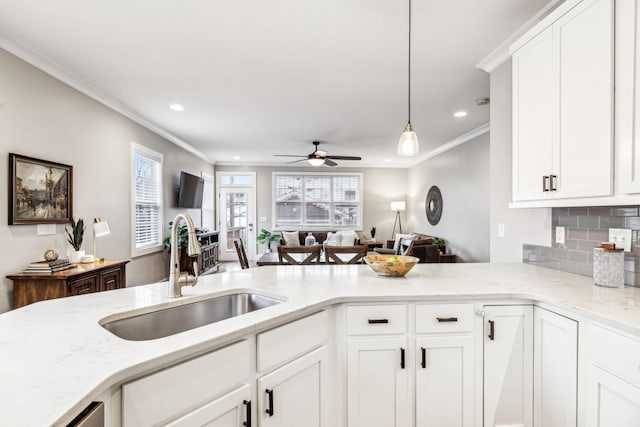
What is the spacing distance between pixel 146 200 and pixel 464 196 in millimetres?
5129

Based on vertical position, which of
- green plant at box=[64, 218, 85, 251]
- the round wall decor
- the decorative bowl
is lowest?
the decorative bowl

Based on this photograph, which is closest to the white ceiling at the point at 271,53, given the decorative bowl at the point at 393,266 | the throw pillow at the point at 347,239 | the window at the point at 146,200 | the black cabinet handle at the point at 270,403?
the window at the point at 146,200

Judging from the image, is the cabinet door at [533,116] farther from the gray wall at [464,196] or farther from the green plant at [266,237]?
the green plant at [266,237]

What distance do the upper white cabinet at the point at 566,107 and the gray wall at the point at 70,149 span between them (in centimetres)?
373

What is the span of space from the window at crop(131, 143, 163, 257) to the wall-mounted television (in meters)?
0.57

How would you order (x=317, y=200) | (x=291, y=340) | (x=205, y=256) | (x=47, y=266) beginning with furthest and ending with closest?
(x=317, y=200)
(x=205, y=256)
(x=47, y=266)
(x=291, y=340)

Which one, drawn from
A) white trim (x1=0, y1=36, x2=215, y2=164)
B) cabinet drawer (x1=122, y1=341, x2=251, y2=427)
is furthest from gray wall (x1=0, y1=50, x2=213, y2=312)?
cabinet drawer (x1=122, y1=341, x2=251, y2=427)

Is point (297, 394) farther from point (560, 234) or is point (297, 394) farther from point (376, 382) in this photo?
point (560, 234)

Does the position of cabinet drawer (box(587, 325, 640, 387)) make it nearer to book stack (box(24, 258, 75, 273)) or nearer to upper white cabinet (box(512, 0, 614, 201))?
upper white cabinet (box(512, 0, 614, 201))

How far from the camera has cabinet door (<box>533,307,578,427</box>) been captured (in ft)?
4.56

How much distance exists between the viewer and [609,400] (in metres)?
1.22

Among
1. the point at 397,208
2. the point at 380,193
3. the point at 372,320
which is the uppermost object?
the point at 380,193

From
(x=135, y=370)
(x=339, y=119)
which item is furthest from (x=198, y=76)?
(x=135, y=370)

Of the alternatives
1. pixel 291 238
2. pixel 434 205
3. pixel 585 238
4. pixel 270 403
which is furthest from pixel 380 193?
pixel 270 403
